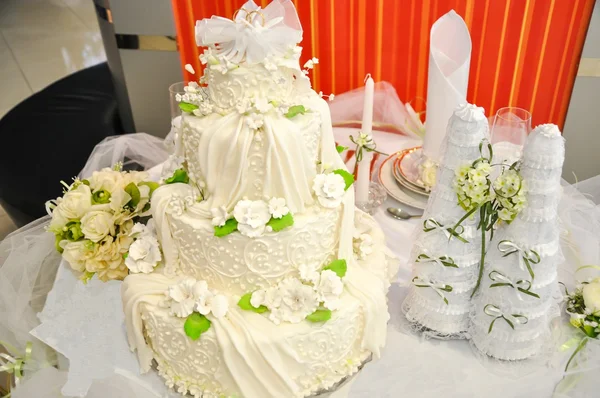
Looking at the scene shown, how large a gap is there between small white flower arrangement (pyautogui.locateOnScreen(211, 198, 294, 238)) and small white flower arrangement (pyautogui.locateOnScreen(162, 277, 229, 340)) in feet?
0.54

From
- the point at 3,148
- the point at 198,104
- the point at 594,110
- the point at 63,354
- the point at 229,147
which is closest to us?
the point at 229,147

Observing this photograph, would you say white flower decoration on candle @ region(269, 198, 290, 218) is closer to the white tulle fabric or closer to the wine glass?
the white tulle fabric

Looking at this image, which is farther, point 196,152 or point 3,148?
point 3,148

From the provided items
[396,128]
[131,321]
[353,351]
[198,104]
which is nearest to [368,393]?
[353,351]

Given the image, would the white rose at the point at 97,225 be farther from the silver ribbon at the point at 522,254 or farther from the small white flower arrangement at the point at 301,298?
the silver ribbon at the point at 522,254

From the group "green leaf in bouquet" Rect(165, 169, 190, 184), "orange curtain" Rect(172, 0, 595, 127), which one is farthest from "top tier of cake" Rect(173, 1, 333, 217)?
"orange curtain" Rect(172, 0, 595, 127)

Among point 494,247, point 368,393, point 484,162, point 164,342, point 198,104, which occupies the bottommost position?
point 368,393

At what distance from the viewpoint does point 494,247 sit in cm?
134

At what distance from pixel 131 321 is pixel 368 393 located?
664mm

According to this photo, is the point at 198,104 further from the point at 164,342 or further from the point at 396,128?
the point at 396,128

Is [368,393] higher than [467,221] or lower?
lower

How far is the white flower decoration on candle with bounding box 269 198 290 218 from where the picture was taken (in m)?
1.25

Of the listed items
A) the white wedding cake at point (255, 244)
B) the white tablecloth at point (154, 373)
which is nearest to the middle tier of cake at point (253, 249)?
the white wedding cake at point (255, 244)

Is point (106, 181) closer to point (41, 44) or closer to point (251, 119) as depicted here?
point (251, 119)
